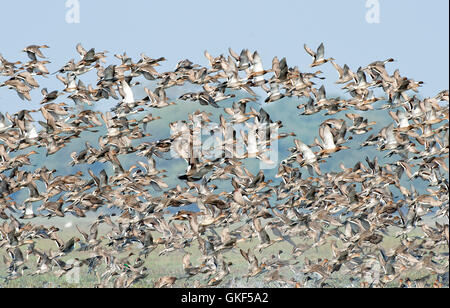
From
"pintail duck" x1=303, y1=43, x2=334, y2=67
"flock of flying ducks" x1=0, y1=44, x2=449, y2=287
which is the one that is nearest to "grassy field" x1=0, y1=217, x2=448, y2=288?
"flock of flying ducks" x1=0, y1=44, x2=449, y2=287

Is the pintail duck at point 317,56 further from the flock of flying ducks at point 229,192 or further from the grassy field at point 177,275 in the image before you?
the grassy field at point 177,275

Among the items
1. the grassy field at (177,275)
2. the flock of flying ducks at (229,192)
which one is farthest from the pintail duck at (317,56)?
the grassy field at (177,275)

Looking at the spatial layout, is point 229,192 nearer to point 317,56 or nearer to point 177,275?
point 317,56

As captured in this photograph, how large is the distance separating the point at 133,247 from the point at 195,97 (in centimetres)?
655

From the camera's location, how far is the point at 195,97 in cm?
3262

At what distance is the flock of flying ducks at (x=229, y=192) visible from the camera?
3011cm

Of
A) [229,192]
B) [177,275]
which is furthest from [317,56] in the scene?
[177,275]

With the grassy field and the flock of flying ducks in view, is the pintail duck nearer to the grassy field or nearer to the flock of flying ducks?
the flock of flying ducks

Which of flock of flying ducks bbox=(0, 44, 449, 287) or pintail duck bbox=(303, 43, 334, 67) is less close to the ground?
pintail duck bbox=(303, 43, 334, 67)

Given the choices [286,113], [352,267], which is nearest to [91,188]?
[352,267]

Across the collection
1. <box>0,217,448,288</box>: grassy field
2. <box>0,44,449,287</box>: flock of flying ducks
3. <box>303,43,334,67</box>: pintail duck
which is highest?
<box>303,43,334,67</box>: pintail duck

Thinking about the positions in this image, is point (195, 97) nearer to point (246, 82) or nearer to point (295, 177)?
point (246, 82)

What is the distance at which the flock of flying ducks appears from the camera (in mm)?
30109

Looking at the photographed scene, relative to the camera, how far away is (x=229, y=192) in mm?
32281
